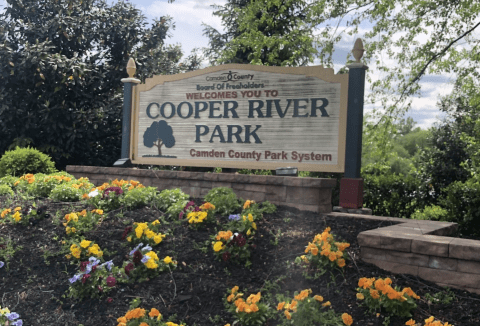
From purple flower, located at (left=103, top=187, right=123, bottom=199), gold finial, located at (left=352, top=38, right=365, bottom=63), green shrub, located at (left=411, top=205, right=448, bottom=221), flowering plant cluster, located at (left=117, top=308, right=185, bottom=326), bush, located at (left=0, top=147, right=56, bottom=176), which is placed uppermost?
gold finial, located at (left=352, top=38, right=365, bottom=63)

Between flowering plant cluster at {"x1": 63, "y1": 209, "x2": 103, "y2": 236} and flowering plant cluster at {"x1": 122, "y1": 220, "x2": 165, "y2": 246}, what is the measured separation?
0.57m

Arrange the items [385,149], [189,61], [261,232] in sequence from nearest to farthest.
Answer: [261,232] < [385,149] < [189,61]

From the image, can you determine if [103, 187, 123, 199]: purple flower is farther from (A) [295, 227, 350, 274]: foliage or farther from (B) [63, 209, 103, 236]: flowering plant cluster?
(A) [295, 227, 350, 274]: foliage

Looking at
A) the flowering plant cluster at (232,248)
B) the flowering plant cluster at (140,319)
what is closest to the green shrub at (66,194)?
the flowering plant cluster at (232,248)

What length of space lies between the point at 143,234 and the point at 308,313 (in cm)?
199

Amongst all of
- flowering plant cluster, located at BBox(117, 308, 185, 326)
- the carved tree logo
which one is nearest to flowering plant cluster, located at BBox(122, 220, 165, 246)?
flowering plant cluster, located at BBox(117, 308, 185, 326)

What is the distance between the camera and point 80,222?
5.18m

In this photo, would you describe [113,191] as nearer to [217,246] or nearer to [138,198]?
[138,198]

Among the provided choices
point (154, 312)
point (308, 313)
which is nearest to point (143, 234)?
point (154, 312)

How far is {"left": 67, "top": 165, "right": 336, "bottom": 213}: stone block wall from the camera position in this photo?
5.66 metres

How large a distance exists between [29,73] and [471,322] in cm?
1106

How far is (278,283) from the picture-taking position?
3977 mm

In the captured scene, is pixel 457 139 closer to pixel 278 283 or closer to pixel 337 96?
pixel 337 96

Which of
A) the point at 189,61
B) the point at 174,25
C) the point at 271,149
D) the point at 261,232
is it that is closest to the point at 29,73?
the point at 174,25
